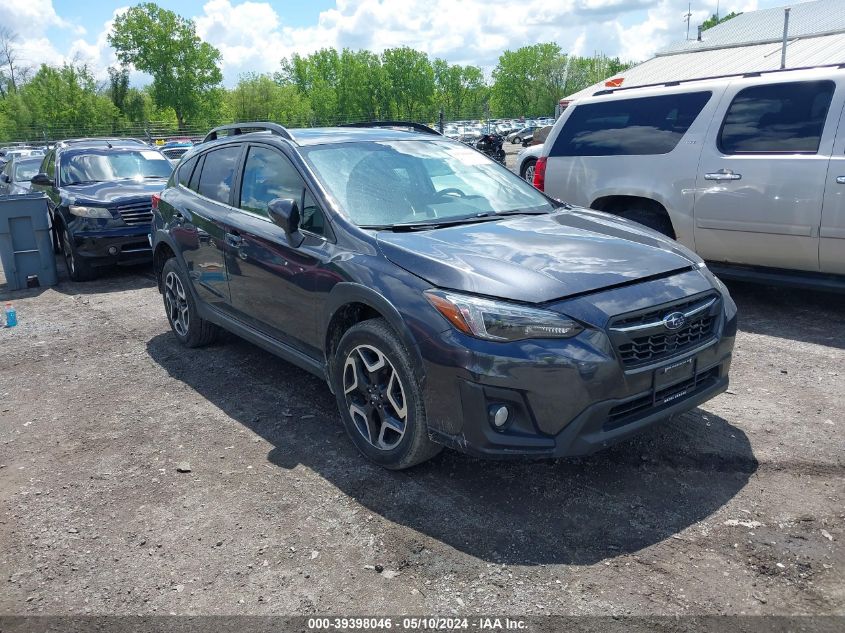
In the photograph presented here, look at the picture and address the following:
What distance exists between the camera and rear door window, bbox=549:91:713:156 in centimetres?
672

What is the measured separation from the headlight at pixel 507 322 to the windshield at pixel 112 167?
339 inches

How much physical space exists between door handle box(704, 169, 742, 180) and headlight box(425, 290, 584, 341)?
3874 millimetres

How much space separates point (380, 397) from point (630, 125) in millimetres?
4667

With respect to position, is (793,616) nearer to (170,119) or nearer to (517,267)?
(517,267)

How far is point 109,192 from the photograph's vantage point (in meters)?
9.62

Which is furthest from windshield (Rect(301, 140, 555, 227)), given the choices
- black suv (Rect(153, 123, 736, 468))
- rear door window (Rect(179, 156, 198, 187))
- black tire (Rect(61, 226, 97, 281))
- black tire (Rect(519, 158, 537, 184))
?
black tire (Rect(519, 158, 537, 184))

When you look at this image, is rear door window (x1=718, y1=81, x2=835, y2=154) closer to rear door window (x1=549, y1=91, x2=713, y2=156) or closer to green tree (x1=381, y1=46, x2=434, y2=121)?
rear door window (x1=549, y1=91, x2=713, y2=156)

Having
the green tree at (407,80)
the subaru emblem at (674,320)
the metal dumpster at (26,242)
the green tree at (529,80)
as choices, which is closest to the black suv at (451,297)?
the subaru emblem at (674,320)

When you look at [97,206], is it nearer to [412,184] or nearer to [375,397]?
[412,184]

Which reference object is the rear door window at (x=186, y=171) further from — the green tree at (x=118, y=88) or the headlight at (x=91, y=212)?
the green tree at (x=118, y=88)

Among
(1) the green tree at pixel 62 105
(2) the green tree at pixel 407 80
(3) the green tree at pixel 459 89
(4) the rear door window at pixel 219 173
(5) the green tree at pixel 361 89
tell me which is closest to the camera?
(4) the rear door window at pixel 219 173

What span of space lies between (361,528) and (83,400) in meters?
2.85

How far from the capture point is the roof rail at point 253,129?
4.84 meters

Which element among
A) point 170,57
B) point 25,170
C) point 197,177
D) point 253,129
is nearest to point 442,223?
point 253,129
